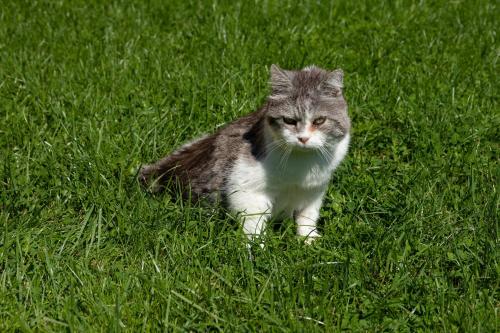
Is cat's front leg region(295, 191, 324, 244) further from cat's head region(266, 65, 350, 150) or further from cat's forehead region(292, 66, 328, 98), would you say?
cat's forehead region(292, 66, 328, 98)

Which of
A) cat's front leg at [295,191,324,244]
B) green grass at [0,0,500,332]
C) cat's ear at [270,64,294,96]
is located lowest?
cat's front leg at [295,191,324,244]

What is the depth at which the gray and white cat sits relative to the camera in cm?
382

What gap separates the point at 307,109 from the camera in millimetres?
3795

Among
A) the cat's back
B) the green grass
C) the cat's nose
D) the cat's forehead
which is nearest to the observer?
the green grass

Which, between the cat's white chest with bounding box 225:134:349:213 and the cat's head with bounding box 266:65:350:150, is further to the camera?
the cat's white chest with bounding box 225:134:349:213

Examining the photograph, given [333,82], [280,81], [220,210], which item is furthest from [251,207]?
[333,82]

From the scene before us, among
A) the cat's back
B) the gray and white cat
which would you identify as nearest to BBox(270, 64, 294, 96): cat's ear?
the gray and white cat

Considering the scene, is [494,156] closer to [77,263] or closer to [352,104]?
[352,104]

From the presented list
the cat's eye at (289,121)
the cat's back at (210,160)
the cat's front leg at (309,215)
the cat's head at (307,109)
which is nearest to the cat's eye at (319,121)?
the cat's head at (307,109)

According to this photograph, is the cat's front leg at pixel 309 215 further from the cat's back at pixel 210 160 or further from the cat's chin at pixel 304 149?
the cat's back at pixel 210 160

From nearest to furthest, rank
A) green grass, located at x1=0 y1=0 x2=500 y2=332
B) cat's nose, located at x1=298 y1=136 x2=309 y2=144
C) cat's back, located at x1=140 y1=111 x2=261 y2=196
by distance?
green grass, located at x1=0 y1=0 x2=500 y2=332 < cat's nose, located at x1=298 y1=136 x2=309 y2=144 < cat's back, located at x1=140 y1=111 x2=261 y2=196

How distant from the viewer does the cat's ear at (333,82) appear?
3.89 m

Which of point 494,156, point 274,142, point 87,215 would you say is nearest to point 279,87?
point 274,142

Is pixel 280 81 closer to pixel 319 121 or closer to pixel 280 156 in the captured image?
pixel 319 121
